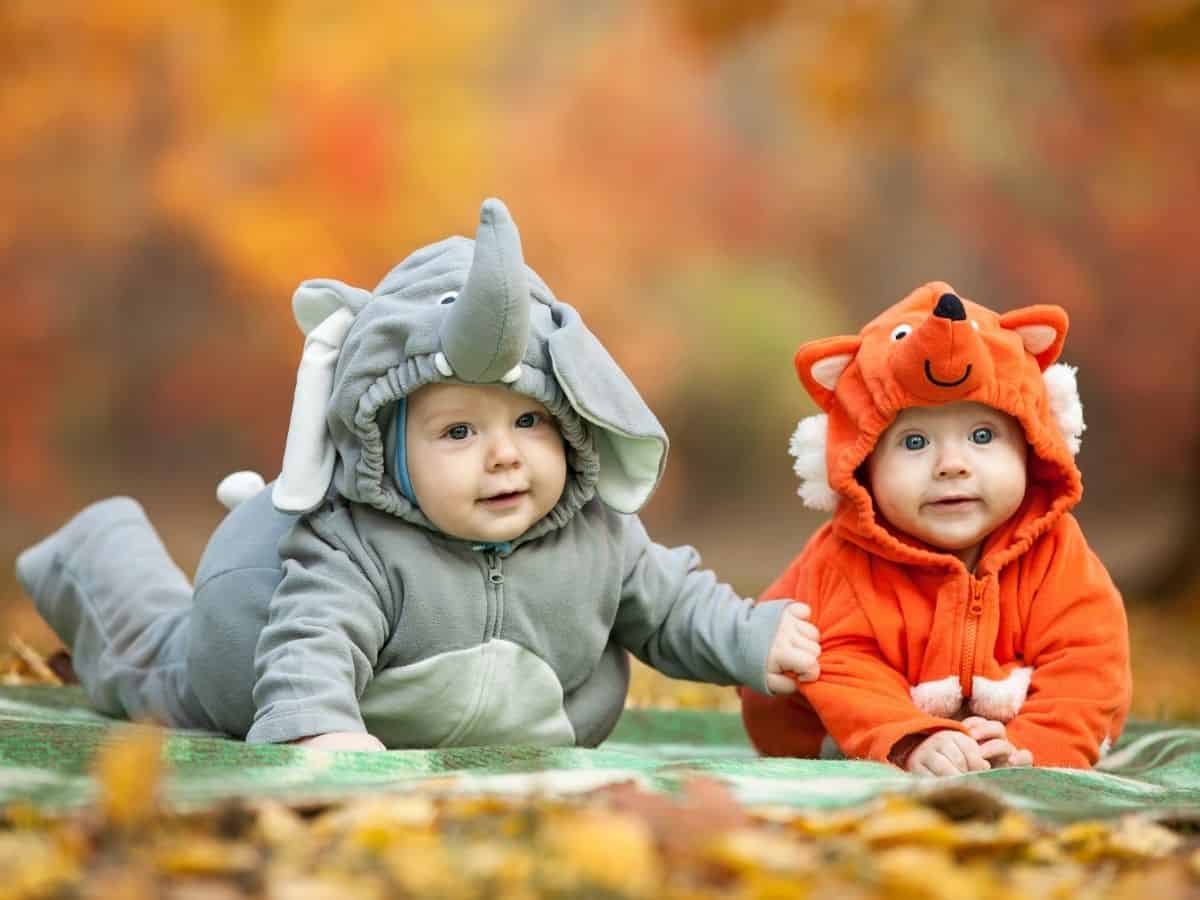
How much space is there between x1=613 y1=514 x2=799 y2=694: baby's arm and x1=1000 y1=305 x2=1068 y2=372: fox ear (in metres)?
0.54

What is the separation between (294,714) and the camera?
85.1 inches

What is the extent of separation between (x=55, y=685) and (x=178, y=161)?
11.7 feet

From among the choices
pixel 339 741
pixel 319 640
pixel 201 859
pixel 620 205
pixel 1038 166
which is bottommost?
pixel 201 859

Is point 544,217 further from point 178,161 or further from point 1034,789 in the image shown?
point 1034,789

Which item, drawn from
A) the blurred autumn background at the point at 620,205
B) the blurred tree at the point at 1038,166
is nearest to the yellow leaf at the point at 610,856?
the blurred autumn background at the point at 620,205

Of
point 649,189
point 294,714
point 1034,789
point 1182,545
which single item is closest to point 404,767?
point 294,714

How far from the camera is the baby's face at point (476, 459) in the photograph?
2.31 metres

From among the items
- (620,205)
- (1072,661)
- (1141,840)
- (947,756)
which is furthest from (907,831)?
(620,205)

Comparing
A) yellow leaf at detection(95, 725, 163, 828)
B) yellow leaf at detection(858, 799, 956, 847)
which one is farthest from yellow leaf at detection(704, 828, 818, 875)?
yellow leaf at detection(95, 725, 163, 828)

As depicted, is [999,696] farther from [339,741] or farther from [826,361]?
[339,741]

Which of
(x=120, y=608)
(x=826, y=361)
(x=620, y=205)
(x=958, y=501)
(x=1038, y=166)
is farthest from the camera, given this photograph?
(x=620, y=205)

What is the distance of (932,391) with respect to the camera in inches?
93.0

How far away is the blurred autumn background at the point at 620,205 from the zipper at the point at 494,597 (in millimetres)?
3898

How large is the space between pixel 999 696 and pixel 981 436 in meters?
0.38
